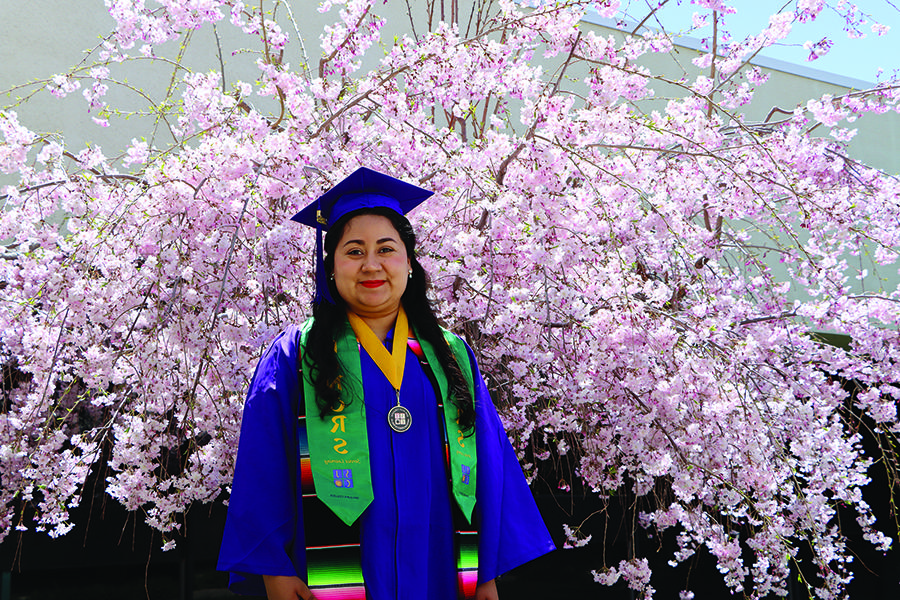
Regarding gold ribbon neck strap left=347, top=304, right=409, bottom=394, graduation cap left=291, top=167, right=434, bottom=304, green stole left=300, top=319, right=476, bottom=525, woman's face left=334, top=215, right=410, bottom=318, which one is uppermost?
graduation cap left=291, top=167, right=434, bottom=304

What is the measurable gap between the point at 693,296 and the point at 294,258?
8.23ft

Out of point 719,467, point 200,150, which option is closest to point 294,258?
point 200,150

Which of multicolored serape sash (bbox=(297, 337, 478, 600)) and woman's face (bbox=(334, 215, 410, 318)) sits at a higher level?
woman's face (bbox=(334, 215, 410, 318))

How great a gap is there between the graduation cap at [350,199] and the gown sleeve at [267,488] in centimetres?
26

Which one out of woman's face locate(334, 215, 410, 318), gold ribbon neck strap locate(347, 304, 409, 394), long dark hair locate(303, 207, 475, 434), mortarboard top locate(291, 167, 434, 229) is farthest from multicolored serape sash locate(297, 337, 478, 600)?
mortarboard top locate(291, 167, 434, 229)

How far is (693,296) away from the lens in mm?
4527

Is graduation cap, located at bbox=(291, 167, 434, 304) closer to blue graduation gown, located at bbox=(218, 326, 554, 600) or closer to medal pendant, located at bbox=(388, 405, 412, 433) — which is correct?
blue graduation gown, located at bbox=(218, 326, 554, 600)

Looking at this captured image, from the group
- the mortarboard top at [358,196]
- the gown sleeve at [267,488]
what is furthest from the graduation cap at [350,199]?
the gown sleeve at [267,488]

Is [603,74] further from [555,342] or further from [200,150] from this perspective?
[200,150]

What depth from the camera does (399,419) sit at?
1.96 meters

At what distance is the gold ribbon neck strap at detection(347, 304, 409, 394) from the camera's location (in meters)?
2.01

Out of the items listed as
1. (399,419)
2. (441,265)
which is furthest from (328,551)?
(441,265)

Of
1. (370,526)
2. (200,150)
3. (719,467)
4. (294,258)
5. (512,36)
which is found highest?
(512,36)

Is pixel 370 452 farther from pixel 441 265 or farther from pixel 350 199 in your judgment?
pixel 441 265
